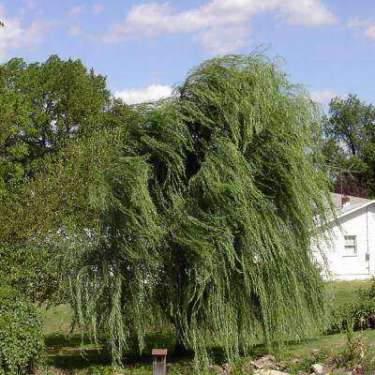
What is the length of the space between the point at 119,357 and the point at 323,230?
462 cm

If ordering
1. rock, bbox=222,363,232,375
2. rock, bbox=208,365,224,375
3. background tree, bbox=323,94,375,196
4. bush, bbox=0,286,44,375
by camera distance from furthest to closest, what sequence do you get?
1. background tree, bbox=323,94,375,196
2. rock, bbox=208,365,224,375
3. rock, bbox=222,363,232,375
4. bush, bbox=0,286,44,375

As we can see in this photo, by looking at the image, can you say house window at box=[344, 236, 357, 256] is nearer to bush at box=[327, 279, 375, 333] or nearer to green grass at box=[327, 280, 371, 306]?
green grass at box=[327, 280, 371, 306]

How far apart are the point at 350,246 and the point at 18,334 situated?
911 inches

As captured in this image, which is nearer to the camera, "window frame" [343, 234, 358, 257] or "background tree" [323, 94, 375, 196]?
"window frame" [343, 234, 358, 257]

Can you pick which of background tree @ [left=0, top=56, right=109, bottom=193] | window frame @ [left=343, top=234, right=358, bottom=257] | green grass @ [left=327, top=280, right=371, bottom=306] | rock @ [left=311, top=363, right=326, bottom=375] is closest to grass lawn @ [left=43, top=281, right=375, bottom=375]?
rock @ [left=311, top=363, right=326, bottom=375]

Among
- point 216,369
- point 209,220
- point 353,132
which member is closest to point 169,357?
point 216,369

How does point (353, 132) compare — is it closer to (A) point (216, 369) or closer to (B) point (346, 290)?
(B) point (346, 290)

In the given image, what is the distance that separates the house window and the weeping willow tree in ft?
64.2

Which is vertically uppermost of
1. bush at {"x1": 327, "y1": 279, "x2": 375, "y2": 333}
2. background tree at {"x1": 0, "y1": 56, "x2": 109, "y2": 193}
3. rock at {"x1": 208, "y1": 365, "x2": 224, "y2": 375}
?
background tree at {"x1": 0, "y1": 56, "x2": 109, "y2": 193}

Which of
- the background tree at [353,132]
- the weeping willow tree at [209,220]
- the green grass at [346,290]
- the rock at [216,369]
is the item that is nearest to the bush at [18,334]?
the weeping willow tree at [209,220]

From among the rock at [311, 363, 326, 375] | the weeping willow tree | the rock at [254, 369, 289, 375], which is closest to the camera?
the rock at [311, 363, 326, 375]

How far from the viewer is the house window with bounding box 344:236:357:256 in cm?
3241

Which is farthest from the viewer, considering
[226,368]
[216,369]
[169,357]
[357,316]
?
[357,316]

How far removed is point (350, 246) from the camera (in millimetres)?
32500
